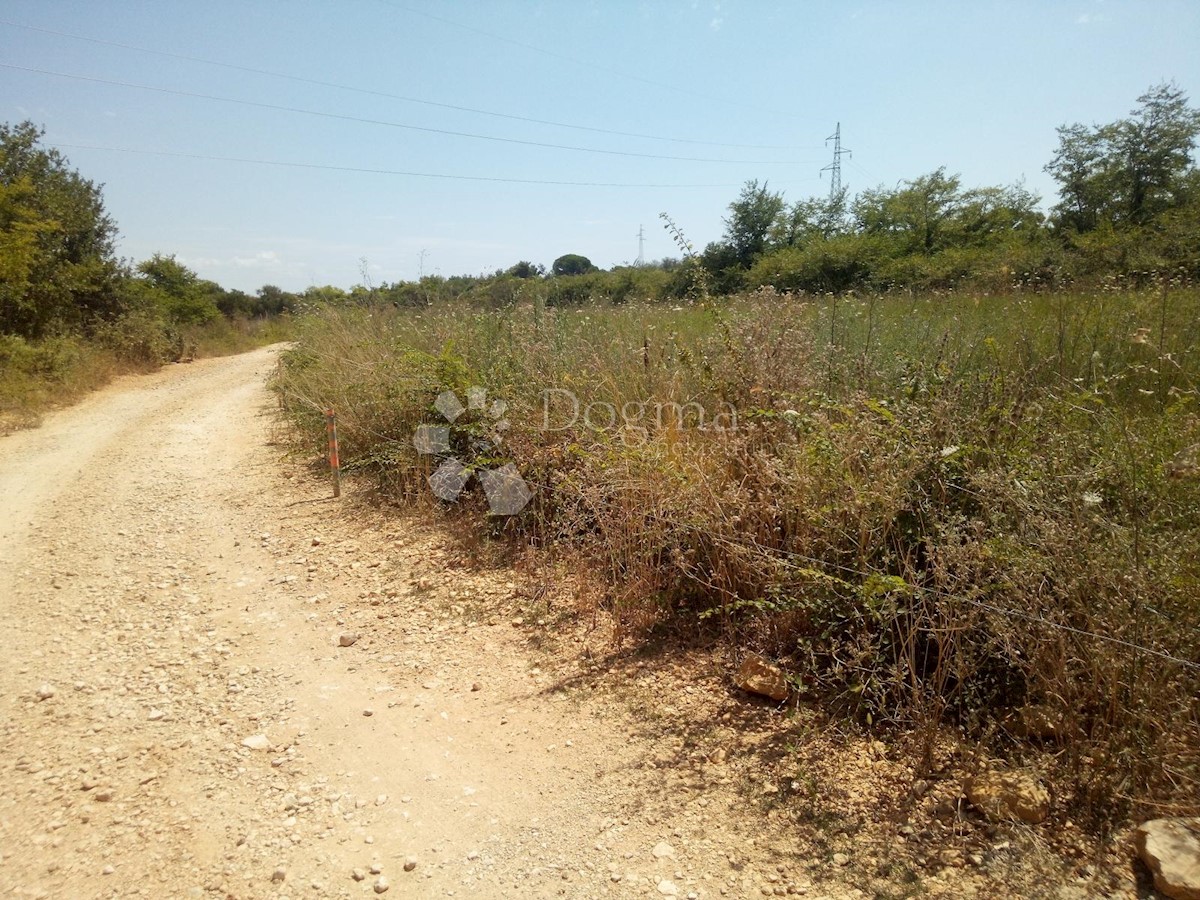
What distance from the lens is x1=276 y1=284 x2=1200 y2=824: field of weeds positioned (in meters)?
2.26

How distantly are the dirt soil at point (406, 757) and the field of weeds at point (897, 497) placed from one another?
33cm

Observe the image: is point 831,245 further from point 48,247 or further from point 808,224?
point 48,247

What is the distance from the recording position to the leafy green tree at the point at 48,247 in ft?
39.2

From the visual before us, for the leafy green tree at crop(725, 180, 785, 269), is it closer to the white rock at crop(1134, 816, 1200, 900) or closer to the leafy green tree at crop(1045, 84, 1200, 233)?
the leafy green tree at crop(1045, 84, 1200, 233)

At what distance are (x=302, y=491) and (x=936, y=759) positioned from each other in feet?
18.7

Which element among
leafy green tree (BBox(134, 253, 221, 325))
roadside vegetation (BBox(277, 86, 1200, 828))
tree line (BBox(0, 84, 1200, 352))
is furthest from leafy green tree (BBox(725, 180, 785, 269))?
leafy green tree (BBox(134, 253, 221, 325))

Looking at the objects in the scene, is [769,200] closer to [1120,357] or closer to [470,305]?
[470,305]

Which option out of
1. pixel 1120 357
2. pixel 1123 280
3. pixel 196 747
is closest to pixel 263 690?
pixel 196 747

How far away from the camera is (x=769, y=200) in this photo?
51.4 ft

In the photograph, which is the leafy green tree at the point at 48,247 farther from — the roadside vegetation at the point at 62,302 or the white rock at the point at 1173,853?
the white rock at the point at 1173,853

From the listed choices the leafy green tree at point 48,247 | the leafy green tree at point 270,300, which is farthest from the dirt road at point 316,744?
the leafy green tree at point 270,300

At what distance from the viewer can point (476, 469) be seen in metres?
5.32

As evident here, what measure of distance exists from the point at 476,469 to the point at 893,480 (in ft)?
11.0

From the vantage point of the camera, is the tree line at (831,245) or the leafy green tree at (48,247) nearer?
the tree line at (831,245)
